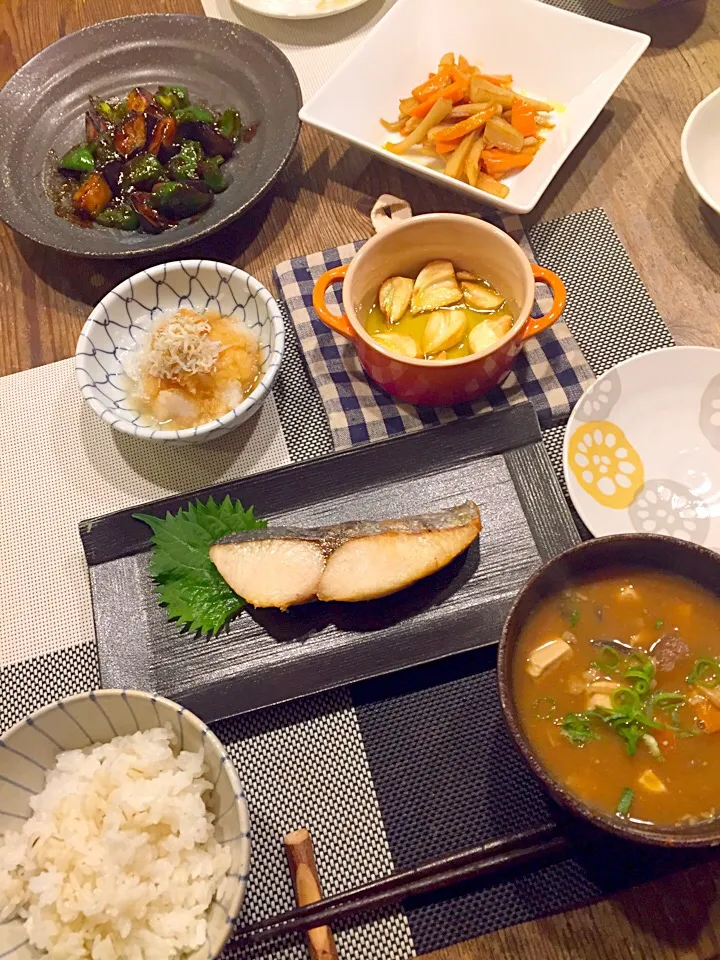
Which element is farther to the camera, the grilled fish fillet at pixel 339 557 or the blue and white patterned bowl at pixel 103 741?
the grilled fish fillet at pixel 339 557

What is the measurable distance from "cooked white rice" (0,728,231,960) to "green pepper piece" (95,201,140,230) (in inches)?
54.3

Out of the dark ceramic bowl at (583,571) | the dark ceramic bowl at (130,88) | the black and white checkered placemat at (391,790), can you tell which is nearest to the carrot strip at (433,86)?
the dark ceramic bowl at (130,88)

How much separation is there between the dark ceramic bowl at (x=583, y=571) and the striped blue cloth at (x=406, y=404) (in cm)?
54

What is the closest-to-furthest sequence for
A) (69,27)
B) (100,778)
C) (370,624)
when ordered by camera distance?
(100,778), (370,624), (69,27)

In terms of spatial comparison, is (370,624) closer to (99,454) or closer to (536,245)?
(99,454)

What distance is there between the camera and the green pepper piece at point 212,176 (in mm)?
1971

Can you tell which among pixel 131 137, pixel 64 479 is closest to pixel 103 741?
pixel 64 479

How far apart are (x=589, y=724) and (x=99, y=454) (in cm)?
128

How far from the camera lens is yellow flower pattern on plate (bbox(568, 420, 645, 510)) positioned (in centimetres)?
157

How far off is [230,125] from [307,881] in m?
1.95

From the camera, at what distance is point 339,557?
147 centimetres

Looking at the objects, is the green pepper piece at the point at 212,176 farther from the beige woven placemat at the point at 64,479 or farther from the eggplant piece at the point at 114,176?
the beige woven placemat at the point at 64,479

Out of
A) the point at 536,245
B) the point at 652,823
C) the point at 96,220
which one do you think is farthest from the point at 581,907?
the point at 96,220

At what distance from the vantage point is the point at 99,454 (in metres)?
1.78
